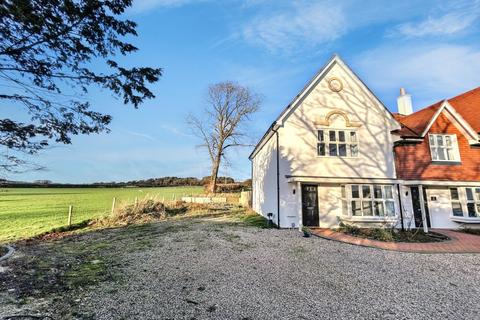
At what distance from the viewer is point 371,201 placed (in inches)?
537

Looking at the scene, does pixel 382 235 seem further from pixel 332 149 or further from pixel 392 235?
pixel 332 149

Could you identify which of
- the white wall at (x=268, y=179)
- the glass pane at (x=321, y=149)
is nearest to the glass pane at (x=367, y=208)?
the glass pane at (x=321, y=149)

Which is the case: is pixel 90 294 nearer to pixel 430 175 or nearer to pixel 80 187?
pixel 430 175

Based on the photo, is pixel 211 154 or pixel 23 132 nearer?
pixel 23 132

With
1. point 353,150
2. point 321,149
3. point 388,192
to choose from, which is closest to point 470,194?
point 388,192

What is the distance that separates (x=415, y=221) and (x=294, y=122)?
938cm

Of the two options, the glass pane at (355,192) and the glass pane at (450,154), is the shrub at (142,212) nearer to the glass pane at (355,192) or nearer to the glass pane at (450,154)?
the glass pane at (355,192)

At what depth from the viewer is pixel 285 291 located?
5723 millimetres

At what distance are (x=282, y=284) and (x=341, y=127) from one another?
11190mm

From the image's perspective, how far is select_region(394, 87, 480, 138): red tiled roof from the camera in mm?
15172

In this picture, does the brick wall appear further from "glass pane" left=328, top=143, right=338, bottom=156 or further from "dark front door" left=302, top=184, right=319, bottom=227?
"dark front door" left=302, top=184, right=319, bottom=227

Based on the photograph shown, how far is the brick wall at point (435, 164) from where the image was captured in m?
14.4

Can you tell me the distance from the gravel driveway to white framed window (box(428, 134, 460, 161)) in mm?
8144

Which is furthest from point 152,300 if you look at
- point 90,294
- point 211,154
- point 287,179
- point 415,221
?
point 211,154
